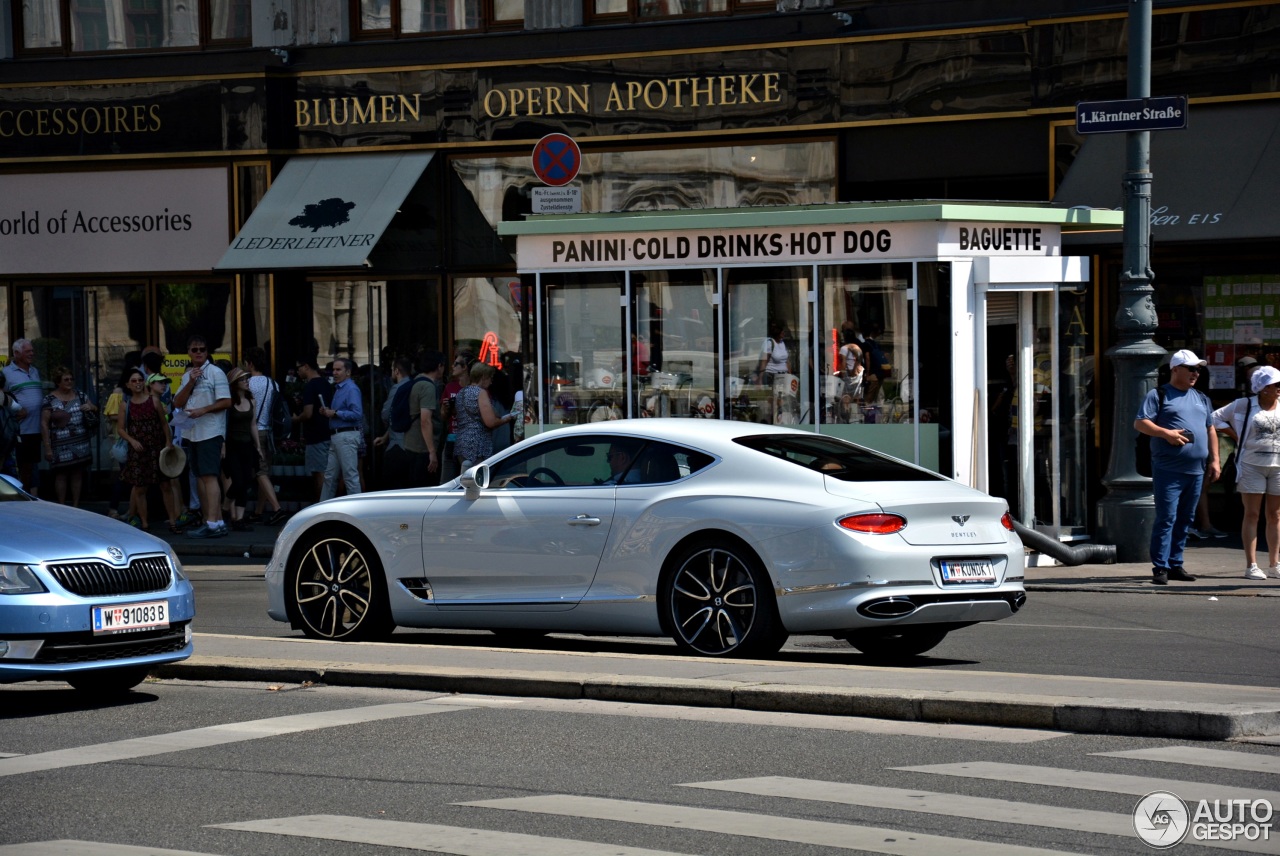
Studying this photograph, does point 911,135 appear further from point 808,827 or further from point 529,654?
point 808,827

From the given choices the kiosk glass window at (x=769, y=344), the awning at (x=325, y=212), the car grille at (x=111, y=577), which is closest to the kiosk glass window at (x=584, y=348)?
the kiosk glass window at (x=769, y=344)

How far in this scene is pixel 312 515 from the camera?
39.7 ft

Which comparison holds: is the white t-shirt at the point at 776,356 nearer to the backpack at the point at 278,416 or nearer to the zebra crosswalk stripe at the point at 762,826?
the backpack at the point at 278,416

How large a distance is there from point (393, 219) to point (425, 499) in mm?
12351

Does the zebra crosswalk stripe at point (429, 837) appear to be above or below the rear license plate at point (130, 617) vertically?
below

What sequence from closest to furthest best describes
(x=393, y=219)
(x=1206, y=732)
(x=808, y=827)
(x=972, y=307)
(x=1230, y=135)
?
1. (x=808, y=827)
2. (x=1206, y=732)
3. (x=972, y=307)
4. (x=1230, y=135)
5. (x=393, y=219)

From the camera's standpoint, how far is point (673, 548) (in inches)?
424

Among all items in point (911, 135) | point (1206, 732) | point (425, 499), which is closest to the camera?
point (1206, 732)

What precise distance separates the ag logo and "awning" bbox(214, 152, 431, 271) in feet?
55.8

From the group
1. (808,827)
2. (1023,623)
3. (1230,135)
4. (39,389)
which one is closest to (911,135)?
(1230,135)

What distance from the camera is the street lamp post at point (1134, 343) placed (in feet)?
53.8

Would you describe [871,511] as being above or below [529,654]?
above

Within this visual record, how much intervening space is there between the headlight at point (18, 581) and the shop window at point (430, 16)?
15346 mm

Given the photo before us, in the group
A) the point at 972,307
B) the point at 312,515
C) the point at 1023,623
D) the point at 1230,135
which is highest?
the point at 1230,135
